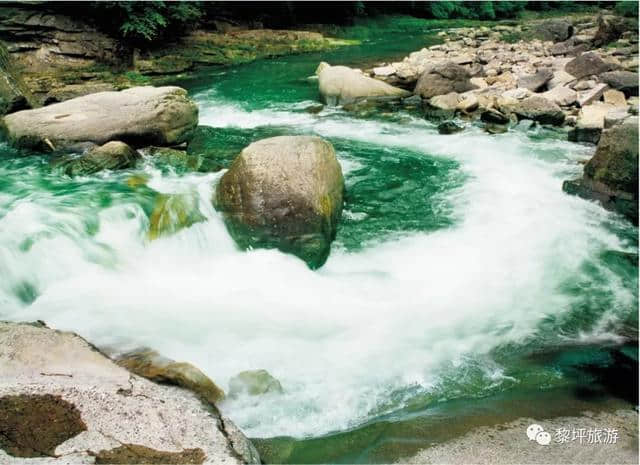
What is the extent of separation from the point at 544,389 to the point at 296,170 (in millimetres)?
2866

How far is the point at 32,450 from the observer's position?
2.20 metres

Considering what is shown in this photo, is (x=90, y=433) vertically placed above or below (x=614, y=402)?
above

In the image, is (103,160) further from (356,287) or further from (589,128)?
(589,128)

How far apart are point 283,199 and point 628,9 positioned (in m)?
22.7

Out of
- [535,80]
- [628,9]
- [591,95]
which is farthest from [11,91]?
[628,9]

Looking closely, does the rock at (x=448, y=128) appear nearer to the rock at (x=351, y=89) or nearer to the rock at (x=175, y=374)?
the rock at (x=351, y=89)

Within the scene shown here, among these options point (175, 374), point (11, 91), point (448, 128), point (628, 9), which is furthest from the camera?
point (628, 9)

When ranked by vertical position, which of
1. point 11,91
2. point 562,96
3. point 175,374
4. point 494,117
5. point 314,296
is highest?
point 562,96

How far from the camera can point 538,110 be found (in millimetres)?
8867

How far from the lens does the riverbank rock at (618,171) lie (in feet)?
17.8

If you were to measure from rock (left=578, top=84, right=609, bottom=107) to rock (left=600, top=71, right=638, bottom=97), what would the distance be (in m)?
0.18

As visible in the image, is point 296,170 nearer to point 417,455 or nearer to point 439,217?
point 439,217

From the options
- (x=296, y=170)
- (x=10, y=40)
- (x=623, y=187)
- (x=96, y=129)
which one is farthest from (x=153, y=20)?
(x=623, y=187)

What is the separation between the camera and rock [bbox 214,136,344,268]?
193 inches
